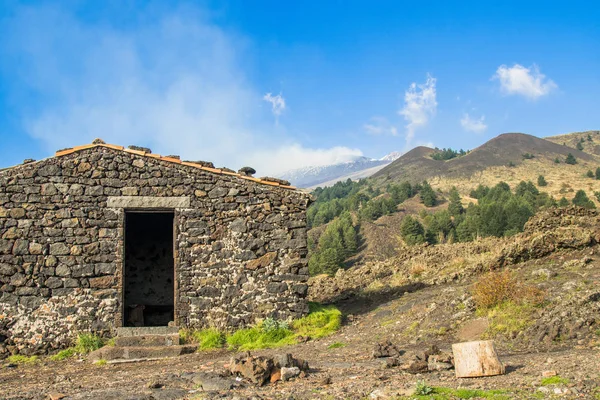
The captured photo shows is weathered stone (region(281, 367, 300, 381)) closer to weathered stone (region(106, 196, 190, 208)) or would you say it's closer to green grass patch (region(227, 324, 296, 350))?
green grass patch (region(227, 324, 296, 350))

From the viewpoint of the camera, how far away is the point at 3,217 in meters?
12.4

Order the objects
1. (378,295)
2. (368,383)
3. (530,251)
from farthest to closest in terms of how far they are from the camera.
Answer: (378,295)
(530,251)
(368,383)

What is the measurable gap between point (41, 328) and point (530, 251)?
1216 cm

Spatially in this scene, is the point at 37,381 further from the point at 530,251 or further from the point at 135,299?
the point at 530,251

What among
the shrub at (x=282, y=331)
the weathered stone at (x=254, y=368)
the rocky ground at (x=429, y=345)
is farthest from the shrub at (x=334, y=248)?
the weathered stone at (x=254, y=368)

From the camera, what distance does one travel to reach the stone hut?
40.3 feet

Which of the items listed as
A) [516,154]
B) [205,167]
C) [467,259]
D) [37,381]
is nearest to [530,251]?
[467,259]

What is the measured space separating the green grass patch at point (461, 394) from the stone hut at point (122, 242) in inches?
Answer: 278

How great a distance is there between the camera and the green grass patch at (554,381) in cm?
612

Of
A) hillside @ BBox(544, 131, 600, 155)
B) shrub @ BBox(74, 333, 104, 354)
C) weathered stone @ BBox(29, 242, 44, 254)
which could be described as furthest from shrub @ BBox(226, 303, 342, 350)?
hillside @ BBox(544, 131, 600, 155)

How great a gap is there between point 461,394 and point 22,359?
9.44 m

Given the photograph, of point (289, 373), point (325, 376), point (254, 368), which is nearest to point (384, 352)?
point (325, 376)

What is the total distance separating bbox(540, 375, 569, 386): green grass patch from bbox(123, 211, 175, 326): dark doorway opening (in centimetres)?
1164

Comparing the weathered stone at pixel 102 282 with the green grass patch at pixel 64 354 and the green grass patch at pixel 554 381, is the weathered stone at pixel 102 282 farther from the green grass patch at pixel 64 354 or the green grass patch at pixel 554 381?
the green grass patch at pixel 554 381
